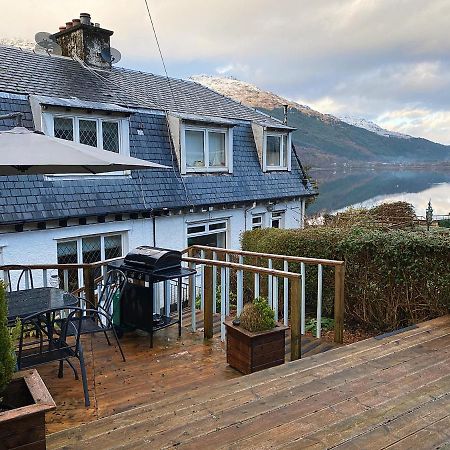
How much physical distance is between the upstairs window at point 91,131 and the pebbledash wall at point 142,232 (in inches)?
73.9

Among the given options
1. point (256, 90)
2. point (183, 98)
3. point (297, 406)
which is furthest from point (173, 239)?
point (256, 90)

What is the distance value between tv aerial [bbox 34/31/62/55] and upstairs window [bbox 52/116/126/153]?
5400mm

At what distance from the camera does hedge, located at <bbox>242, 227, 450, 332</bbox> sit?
5.25 meters

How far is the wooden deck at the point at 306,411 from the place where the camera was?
2730mm

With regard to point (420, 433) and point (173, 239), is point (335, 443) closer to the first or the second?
point (420, 433)

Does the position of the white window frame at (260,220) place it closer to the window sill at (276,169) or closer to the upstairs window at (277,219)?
the upstairs window at (277,219)

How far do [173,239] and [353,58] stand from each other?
8.93m

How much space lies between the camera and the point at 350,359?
4.08m

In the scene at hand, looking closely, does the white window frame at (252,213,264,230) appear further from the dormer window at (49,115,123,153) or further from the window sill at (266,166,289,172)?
the dormer window at (49,115,123,153)

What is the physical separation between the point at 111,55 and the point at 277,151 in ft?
20.4

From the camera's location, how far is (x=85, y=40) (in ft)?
41.9

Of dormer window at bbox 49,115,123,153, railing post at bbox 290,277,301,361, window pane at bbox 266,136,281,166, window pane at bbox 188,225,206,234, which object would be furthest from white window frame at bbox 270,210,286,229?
railing post at bbox 290,277,301,361

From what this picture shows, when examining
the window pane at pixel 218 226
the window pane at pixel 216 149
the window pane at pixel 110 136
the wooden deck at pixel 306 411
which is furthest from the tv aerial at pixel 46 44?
the wooden deck at pixel 306 411

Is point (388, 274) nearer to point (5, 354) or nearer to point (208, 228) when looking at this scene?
point (5, 354)
